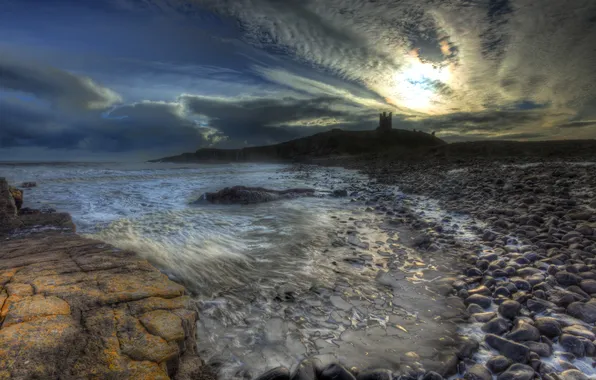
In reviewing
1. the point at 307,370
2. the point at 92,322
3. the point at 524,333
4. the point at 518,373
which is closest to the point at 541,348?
the point at 524,333

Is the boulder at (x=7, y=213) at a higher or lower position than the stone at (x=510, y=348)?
higher

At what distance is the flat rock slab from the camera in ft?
4.99

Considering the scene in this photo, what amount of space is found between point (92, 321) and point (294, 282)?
223 cm

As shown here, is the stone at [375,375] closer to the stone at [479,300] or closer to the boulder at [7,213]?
the stone at [479,300]

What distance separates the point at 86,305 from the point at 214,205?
7.14 meters

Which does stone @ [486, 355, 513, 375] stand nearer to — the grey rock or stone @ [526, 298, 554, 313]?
the grey rock

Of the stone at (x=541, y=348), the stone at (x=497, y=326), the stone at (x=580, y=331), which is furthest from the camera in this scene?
the stone at (x=497, y=326)

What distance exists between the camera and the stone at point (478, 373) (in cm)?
194

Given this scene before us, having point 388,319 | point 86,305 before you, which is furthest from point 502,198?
point 86,305

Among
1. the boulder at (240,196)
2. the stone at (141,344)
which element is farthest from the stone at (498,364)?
the boulder at (240,196)

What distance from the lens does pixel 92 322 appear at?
6.08 feet

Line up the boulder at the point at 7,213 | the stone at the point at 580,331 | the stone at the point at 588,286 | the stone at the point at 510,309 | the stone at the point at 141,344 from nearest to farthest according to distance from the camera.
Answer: the stone at the point at 141,344, the stone at the point at 580,331, the stone at the point at 510,309, the stone at the point at 588,286, the boulder at the point at 7,213

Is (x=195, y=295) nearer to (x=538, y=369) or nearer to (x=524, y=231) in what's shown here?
(x=538, y=369)

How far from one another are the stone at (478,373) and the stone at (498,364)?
54 millimetres
